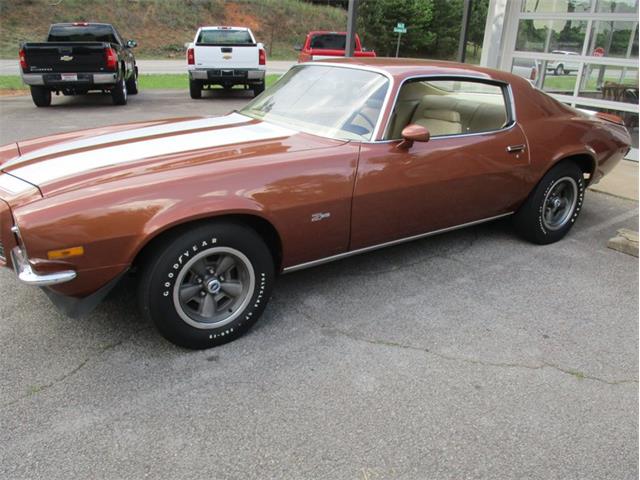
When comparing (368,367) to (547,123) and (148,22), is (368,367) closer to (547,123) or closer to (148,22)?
(547,123)

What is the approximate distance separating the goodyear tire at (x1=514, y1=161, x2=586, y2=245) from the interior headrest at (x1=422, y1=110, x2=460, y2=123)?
3.11 feet

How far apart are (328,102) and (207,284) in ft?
5.25

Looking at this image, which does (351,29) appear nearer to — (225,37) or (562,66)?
(562,66)

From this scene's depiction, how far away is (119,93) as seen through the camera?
38.3ft

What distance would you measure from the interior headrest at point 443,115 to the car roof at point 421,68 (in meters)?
0.28

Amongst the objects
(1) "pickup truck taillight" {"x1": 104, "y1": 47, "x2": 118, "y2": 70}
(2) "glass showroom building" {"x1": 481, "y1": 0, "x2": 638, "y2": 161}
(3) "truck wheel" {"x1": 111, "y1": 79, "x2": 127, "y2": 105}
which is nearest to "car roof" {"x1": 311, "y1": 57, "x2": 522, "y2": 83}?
(2) "glass showroom building" {"x1": 481, "y1": 0, "x2": 638, "y2": 161}

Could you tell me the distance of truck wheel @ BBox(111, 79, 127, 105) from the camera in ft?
38.0

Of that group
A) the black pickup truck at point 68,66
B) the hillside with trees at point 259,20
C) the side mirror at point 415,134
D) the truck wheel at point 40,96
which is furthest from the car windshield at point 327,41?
the hillside with trees at point 259,20

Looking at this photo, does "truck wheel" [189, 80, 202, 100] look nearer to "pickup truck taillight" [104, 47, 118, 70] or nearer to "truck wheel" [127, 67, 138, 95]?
"truck wheel" [127, 67, 138, 95]

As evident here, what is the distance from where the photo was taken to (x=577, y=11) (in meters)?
8.19

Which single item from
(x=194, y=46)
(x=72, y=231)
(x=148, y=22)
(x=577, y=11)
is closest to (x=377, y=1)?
(x=148, y=22)

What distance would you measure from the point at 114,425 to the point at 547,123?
383cm

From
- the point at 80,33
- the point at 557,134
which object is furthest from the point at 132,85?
the point at 557,134

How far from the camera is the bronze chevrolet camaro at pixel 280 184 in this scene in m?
2.52
